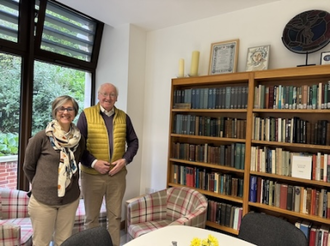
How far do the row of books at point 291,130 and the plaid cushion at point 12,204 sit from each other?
230cm

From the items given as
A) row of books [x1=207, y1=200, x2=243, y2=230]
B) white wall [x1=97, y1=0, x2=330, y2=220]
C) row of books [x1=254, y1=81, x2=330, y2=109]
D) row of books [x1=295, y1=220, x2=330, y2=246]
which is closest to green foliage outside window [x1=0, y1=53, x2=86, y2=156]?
white wall [x1=97, y1=0, x2=330, y2=220]

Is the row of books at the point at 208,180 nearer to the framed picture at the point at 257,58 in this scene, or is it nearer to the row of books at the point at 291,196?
the row of books at the point at 291,196

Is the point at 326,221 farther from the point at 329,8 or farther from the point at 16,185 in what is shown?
the point at 16,185

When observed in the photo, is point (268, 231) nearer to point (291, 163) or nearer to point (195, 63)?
point (291, 163)

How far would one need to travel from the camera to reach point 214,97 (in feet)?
8.26

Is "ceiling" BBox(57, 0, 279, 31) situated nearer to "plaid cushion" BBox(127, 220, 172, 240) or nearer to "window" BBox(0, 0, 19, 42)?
"window" BBox(0, 0, 19, 42)

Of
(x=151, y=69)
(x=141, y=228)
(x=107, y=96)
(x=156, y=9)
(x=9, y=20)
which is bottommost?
(x=141, y=228)

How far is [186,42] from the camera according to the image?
293cm

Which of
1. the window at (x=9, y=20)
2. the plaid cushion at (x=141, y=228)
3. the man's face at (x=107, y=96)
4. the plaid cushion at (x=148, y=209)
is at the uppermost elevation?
the window at (x=9, y=20)

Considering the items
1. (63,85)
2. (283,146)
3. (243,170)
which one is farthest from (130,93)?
(283,146)

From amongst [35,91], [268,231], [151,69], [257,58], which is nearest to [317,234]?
[268,231]

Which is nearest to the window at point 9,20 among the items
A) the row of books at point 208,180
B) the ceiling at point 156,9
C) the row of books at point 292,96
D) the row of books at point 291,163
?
the ceiling at point 156,9

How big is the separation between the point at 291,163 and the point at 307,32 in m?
1.14

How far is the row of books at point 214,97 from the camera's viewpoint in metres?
2.35
